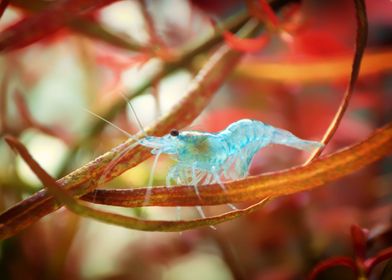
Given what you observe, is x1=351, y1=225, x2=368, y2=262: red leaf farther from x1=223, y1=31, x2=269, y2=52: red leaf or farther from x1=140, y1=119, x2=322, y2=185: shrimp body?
x1=223, y1=31, x2=269, y2=52: red leaf

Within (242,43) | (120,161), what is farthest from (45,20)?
(242,43)

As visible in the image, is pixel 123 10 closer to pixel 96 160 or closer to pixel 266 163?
pixel 266 163

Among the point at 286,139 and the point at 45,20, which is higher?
the point at 45,20

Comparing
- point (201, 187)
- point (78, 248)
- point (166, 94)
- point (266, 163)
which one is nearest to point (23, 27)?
point (201, 187)

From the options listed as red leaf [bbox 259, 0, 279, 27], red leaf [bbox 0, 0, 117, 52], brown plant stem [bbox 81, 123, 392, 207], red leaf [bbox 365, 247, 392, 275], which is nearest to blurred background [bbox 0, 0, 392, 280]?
red leaf [bbox 259, 0, 279, 27]

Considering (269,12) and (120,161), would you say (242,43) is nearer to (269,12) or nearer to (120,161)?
(269,12)

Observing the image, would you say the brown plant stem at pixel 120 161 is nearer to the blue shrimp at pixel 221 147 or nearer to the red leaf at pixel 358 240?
the blue shrimp at pixel 221 147
